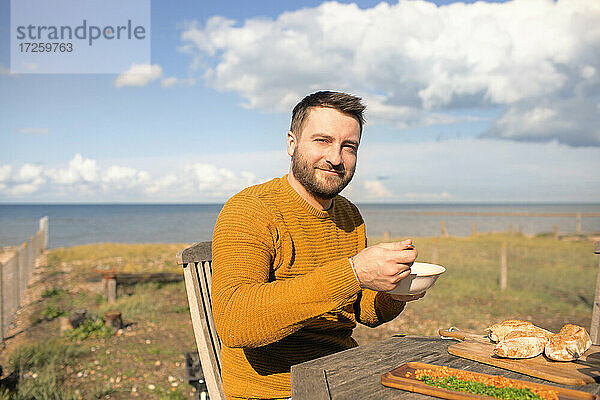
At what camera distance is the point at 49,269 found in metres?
12.8

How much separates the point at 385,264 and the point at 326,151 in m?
0.70

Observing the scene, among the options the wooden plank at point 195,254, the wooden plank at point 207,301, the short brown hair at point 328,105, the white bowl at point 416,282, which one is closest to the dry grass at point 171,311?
the wooden plank at point 207,301

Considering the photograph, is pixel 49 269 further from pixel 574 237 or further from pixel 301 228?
pixel 574 237

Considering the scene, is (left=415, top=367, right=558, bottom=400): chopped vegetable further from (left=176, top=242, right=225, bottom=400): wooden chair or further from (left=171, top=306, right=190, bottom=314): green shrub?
(left=171, top=306, right=190, bottom=314): green shrub

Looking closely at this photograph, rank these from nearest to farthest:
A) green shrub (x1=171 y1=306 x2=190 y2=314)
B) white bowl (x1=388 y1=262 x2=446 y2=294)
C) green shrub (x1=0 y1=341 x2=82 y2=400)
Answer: white bowl (x1=388 y1=262 x2=446 y2=294), green shrub (x1=0 y1=341 x2=82 y2=400), green shrub (x1=171 y1=306 x2=190 y2=314)

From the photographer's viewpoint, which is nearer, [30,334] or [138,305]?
[30,334]

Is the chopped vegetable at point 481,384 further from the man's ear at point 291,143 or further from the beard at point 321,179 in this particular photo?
the man's ear at point 291,143

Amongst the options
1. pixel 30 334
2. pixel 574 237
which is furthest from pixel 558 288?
pixel 574 237

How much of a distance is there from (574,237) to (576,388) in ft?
85.8

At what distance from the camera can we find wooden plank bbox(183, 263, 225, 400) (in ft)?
6.88

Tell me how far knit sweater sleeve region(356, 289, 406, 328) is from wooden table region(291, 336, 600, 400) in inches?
10.1

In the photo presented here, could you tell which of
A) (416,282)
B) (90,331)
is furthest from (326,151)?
(90,331)

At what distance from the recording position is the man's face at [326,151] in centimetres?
206

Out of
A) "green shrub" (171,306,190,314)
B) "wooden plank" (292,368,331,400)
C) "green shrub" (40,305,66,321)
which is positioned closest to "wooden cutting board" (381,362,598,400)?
"wooden plank" (292,368,331,400)
